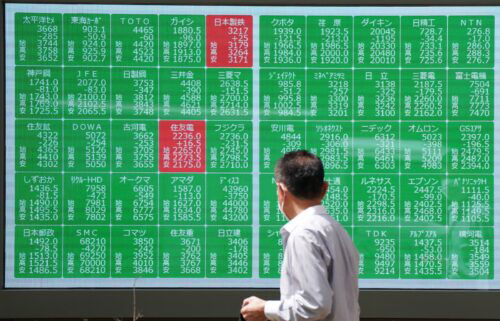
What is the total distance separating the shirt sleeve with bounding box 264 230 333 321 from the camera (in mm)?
2814

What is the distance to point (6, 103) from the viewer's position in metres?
5.34

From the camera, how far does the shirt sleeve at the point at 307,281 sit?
281cm

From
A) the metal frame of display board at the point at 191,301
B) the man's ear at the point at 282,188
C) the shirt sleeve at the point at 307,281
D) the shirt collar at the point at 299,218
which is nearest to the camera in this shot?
the shirt sleeve at the point at 307,281

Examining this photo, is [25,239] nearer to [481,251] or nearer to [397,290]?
[397,290]

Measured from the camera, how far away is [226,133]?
5.36 m

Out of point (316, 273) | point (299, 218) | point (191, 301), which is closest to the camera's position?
point (316, 273)

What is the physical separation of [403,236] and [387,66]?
1.15 metres

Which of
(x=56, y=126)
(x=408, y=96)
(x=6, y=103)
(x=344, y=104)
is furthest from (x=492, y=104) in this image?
(x=6, y=103)

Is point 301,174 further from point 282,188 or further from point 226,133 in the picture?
point 226,133

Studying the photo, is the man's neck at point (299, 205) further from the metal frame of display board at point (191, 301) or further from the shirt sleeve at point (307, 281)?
the metal frame of display board at point (191, 301)

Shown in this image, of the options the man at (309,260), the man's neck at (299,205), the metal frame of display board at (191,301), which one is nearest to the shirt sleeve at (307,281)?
the man at (309,260)

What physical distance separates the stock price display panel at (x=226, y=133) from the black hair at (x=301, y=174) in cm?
229

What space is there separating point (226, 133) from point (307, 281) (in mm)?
2635

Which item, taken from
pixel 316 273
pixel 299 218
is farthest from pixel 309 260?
pixel 299 218
